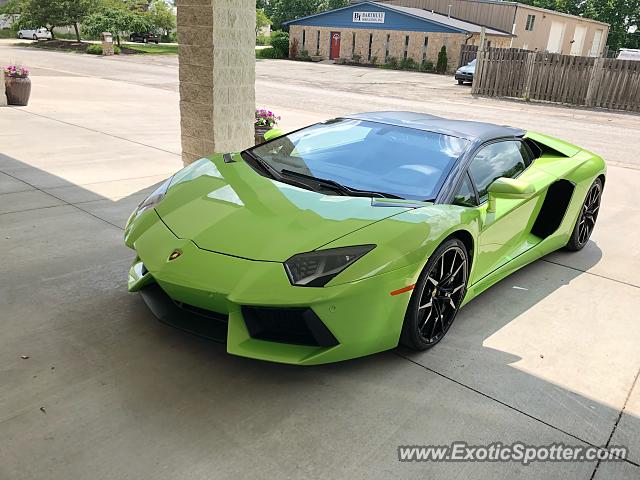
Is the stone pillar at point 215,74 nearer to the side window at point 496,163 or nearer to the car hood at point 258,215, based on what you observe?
the car hood at point 258,215

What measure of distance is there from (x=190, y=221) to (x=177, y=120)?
9.12 meters

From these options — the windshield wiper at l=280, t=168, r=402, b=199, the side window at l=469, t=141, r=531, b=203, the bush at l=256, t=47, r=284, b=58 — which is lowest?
the bush at l=256, t=47, r=284, b=58

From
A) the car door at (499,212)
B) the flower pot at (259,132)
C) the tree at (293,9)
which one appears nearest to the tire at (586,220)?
the car door at (499,212)

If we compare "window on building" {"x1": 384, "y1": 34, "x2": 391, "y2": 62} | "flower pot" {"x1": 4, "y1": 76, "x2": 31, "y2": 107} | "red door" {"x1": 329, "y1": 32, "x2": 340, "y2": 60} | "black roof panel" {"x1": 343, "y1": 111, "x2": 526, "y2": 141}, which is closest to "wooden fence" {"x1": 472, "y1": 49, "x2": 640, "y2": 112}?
"flower pot" {"x1": 4, "y1": 76, "x2": 31, "y2": 107}

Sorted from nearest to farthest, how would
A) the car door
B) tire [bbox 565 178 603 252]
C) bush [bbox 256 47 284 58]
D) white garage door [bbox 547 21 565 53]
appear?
the car door, tire [bbox 565 178 603 252], bush [bbox 256 47 284 58], white garage door [bbox 547 21 565 53]

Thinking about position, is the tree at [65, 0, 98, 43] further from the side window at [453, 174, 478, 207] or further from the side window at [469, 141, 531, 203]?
the side window at [453, 174, 478, 207]

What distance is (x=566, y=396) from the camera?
121 inches

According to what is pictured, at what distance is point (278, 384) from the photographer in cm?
296

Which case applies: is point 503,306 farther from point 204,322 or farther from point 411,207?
point 204,322

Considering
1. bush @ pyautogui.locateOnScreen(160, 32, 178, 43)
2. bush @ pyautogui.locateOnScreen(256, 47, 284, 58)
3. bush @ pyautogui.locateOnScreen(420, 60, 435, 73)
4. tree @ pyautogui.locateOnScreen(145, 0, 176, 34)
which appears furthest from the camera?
bush @ pyautogui.locateOnScreen(160, 32, 178, 43)

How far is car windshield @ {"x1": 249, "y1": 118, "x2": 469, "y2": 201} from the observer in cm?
359

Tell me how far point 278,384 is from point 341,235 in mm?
829

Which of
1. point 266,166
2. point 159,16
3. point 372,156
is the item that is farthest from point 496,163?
point 159,16

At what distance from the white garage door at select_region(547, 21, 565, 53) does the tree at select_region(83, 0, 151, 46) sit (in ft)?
107
